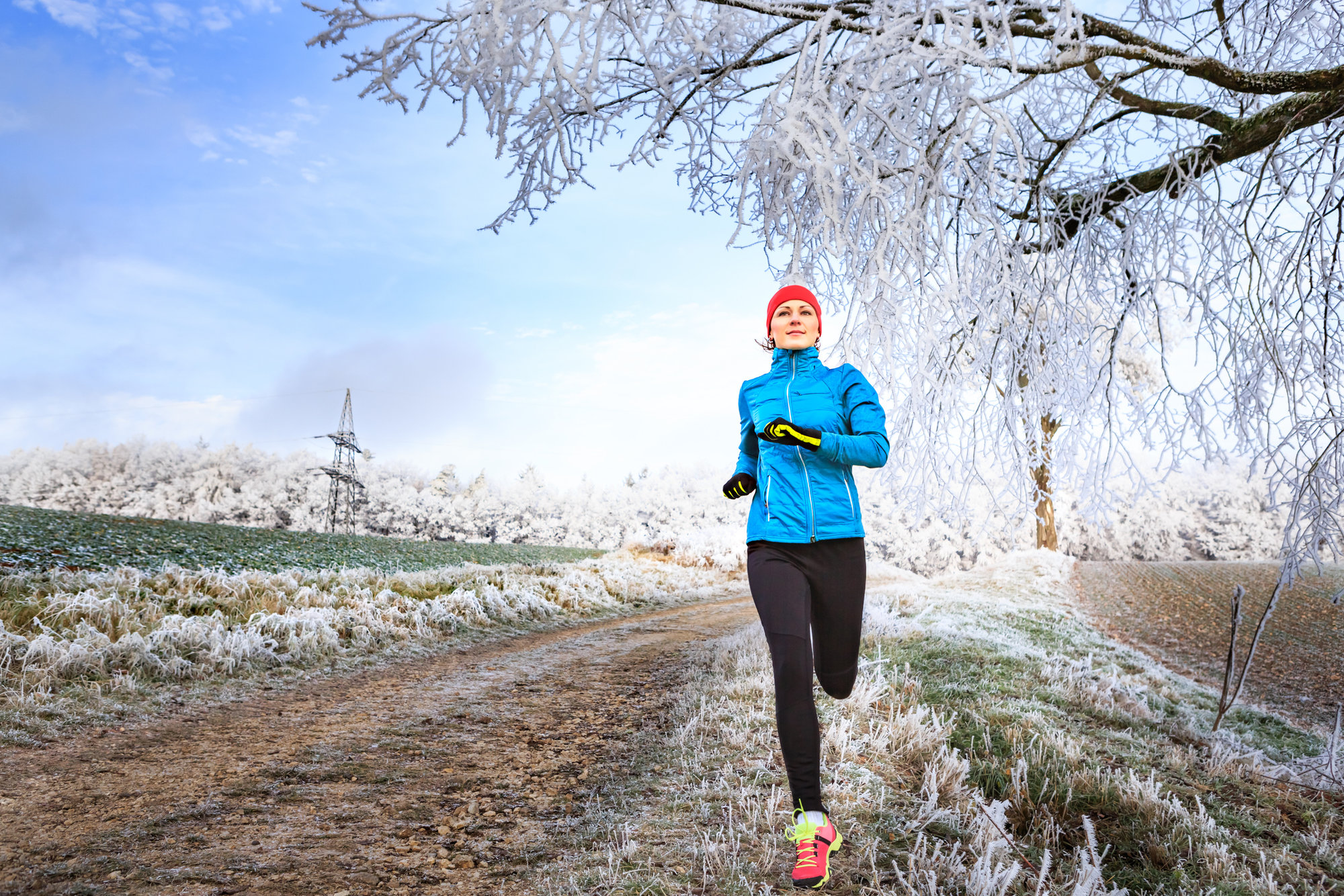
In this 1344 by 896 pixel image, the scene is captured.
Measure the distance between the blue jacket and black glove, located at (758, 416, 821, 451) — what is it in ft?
0.10

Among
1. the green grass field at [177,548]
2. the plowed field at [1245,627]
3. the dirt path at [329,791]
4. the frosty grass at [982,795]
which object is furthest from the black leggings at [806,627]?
the green grass field at [177,548]

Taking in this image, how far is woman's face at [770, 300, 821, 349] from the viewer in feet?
7.87

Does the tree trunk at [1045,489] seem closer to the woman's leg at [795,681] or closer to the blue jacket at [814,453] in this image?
the blue jacket at [814,453]

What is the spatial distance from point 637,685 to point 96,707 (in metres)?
3.66

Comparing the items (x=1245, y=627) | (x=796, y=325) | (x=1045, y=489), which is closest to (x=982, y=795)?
(x=1045, y=489)

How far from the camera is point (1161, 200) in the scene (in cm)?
341

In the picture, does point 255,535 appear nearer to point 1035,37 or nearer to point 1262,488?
point 1035,37

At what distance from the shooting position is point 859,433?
2250mm

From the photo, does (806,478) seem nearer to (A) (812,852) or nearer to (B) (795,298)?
(B) (795,298)

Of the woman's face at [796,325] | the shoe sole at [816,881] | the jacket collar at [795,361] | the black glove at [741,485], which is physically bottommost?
the shoe sole at [816,881]

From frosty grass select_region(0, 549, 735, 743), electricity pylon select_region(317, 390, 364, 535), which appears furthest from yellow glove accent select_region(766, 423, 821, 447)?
electricity pylon select_region(317, 390, 364, 535)

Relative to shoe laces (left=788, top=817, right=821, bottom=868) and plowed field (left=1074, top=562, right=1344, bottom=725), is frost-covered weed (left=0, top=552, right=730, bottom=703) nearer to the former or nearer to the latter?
shoe laces (left=788, top=817, right=821, bottom=868)

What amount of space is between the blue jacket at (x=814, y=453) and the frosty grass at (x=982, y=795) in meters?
1.11

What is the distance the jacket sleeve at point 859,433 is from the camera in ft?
6.98
